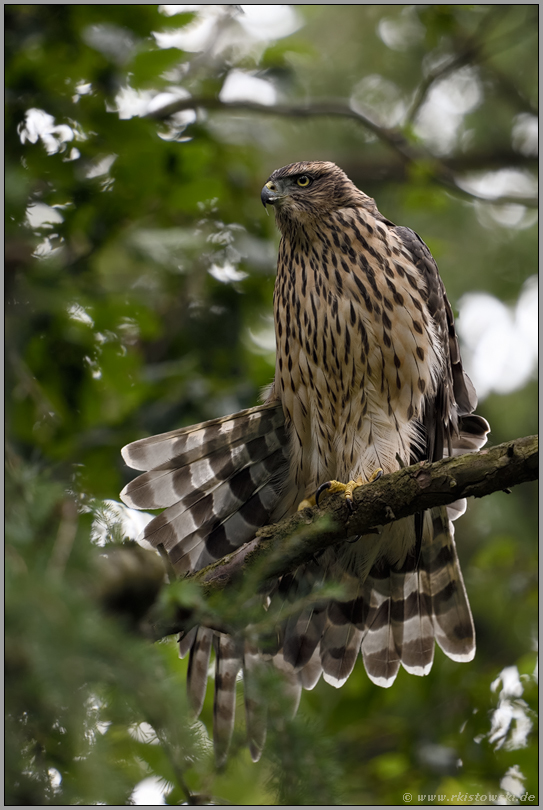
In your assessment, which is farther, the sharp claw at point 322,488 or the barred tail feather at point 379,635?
the barred tail feather at point 379,635

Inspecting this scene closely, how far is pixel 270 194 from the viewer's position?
3.95 meters

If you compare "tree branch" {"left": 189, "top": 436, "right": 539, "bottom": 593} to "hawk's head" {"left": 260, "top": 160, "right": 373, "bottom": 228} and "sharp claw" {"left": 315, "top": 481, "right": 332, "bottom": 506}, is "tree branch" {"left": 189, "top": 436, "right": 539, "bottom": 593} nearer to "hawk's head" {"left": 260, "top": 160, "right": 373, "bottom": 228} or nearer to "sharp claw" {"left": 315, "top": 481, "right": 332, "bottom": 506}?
"sharp claw" {"left": 315, "top": 481, "right": 332, "bottom": 506}

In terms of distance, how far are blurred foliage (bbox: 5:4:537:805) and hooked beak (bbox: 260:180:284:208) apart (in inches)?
9.6

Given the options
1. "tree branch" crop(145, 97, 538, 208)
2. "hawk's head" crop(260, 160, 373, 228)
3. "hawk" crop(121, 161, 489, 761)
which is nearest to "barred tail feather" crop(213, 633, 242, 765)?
"hawk" crop(121, 161, 489, 761)

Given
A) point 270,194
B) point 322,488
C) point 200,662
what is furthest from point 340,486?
point 270,194

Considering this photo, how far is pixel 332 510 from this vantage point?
283 centimetres

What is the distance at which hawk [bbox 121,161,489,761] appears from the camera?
360cm

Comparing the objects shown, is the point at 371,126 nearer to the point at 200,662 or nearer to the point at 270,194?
the point at 270,194

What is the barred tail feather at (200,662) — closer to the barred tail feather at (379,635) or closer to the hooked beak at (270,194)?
the barred tail feather at (379,635)

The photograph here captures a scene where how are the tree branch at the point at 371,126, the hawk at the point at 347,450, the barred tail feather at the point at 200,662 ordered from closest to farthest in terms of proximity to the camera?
the barred tail feather at the point at 200,662, the hawk at the point at 347,450, the tree branch at the point at 371,126

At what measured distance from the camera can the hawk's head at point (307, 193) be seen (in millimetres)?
3967

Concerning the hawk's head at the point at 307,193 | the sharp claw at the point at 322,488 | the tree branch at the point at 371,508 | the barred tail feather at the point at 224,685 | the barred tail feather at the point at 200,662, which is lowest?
the barred tail feather at the point at 224,685

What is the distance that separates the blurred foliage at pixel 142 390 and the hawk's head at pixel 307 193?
32 cm

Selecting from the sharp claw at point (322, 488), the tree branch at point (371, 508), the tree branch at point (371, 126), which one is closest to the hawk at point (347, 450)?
the sharp claw at point (322, 488)
